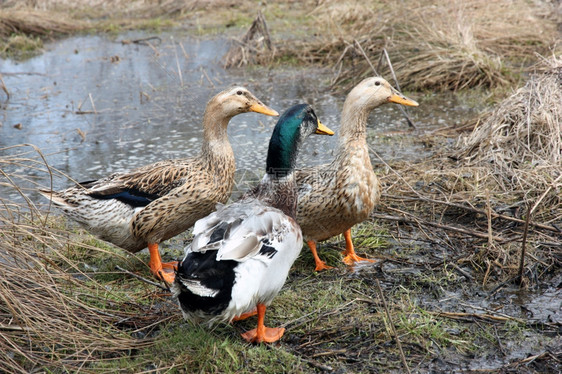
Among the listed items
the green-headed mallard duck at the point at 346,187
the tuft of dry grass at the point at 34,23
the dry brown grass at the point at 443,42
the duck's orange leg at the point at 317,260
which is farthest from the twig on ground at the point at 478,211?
the tuft of dry grass at the point at 34,23

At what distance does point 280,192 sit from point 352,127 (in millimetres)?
929

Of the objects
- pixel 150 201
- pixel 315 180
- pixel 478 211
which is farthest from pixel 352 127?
pixel 150 201

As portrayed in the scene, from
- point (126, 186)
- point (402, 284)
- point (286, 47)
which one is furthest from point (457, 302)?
point (286, 47)

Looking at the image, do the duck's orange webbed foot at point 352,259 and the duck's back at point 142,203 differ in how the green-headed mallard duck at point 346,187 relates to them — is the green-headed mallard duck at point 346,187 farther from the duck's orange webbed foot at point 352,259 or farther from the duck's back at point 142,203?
the duck's back at point 142,203

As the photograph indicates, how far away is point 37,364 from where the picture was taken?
3.02 metres

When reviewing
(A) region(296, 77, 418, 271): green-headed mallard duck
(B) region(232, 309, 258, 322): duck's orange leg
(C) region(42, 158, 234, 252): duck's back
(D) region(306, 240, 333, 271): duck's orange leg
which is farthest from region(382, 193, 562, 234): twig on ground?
(B) region(232, 309, 258, 322): duck's orange leg

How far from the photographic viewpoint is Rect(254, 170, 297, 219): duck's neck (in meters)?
3.60

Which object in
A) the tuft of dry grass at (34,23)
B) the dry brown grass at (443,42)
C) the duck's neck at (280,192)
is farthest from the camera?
the tuft of dry grass at (34,23)

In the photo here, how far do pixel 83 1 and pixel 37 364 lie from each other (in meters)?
14.3

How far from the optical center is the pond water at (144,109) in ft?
20.8

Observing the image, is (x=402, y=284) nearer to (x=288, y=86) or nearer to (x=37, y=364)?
(x=37, y=364)

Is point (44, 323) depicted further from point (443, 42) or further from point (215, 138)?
point (443, 42)

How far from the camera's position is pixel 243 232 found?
3072 millimetres

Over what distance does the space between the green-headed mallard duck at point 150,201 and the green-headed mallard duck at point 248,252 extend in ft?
2.14
